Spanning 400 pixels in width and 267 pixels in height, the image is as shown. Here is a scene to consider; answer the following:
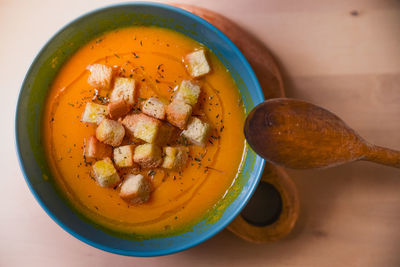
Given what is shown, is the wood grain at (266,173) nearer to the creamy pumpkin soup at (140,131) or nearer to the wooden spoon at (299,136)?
the creamy pumpkin soup at (140,131)

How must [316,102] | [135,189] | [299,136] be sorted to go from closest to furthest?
[299,136] → [135,189] → [316,102]

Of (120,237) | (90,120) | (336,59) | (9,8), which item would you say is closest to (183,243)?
(120,237)

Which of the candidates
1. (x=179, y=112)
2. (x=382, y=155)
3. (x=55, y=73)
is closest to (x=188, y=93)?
(x=179, y=112)

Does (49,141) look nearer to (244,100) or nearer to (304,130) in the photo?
(244,100)

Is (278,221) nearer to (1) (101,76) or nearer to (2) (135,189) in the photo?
(2) (135,189)

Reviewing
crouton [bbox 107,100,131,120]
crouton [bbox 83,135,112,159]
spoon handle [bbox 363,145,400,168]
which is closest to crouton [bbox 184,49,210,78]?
crouton [bbox 107,100,131,120]
